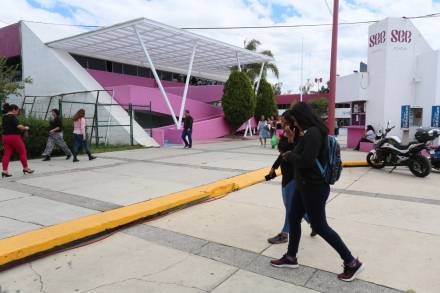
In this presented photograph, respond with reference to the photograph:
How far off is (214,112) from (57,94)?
9946 millimetres

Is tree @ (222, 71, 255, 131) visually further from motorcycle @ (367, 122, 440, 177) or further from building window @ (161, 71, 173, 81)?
motorcycle @ (367, 122, 440, 177)

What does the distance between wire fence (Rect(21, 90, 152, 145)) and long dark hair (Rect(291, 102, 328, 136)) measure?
12.2 metres

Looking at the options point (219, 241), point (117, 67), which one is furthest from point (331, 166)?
point (117, 67)

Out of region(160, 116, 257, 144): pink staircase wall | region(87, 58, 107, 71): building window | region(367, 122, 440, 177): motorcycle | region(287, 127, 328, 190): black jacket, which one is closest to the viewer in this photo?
region(287, 127, 328, 190): black jacket

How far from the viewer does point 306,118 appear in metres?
3.31

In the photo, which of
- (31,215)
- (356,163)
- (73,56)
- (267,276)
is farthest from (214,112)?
(267,276)

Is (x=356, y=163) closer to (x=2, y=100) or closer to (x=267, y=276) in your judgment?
(x=267, y=276)

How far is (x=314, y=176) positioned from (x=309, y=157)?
212mm

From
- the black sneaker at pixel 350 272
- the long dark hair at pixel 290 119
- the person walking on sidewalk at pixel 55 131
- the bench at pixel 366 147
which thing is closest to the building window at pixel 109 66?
the person walking on sidewalk at pixel 55 131

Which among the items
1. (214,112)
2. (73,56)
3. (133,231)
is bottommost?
(133,231)

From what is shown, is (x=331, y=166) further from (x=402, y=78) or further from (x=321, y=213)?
(x=402, y=78)

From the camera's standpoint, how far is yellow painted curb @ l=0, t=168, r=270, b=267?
3783 millimetres

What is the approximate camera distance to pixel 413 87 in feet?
46.1

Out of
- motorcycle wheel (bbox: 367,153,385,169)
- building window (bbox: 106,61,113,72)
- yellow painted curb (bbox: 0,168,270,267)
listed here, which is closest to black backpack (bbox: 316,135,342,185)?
yellow painted curb (bbox: 0,168,270,267)
